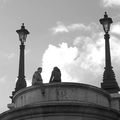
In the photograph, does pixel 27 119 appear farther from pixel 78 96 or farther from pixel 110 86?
pixel 110 86

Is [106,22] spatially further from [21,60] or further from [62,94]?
[62,94]

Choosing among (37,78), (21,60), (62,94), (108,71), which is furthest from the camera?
(21,60)

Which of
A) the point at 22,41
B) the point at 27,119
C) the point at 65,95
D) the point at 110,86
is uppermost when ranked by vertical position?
the point at 22,41

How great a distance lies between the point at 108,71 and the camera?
2666cm

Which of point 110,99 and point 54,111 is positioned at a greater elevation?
point 110,99

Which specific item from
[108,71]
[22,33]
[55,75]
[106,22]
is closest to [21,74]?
[22,33]

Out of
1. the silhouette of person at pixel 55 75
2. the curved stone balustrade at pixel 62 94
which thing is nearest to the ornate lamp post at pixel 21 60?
the curved stone balustrade at pixel 62 94

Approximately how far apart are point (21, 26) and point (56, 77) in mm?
6865

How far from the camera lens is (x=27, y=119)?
20.1 metres

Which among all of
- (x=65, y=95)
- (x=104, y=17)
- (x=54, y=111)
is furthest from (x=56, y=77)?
(x=104, y=17)

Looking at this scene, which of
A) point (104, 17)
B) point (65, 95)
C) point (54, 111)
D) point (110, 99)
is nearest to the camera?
point (54, 111)

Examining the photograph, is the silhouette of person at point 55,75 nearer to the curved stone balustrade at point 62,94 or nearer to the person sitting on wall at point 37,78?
the person sitting on wall at point 37,78

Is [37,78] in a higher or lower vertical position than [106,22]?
lower

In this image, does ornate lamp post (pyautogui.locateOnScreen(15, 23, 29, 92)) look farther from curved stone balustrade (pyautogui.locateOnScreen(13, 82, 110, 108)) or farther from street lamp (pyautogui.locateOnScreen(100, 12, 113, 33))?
street lamp (pyautogui.locateOnScreen(100, 12, 113, 33))
